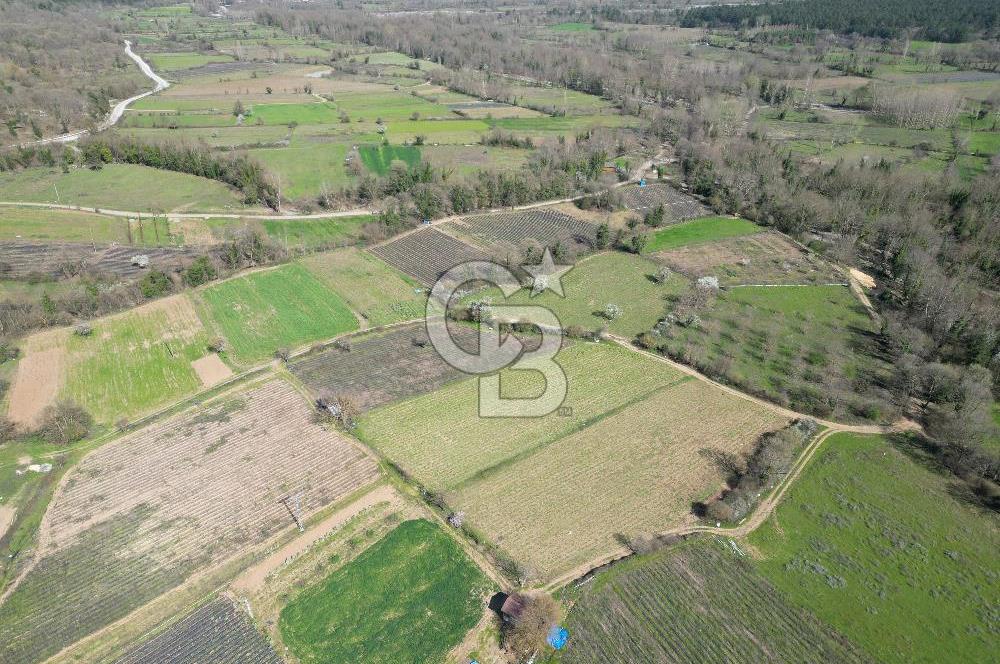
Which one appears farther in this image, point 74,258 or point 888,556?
point 74,258

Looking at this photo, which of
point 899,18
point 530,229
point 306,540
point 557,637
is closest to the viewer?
point 557,637

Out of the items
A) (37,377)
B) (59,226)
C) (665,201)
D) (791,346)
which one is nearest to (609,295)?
(791,346)

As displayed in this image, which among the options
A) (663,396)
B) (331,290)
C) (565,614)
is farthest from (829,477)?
(331,290)

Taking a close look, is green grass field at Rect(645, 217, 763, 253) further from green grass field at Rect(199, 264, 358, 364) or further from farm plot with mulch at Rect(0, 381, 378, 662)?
farm plot with mulch at Rect(0, 381, 378, 662)

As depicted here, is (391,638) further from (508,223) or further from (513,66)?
(513,66)

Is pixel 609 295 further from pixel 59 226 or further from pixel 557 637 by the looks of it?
pixel 59 226

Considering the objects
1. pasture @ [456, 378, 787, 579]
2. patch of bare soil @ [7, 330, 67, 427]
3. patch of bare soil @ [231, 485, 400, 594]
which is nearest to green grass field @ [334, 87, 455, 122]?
patch of bare soil @ [7, 330, 67, 427]

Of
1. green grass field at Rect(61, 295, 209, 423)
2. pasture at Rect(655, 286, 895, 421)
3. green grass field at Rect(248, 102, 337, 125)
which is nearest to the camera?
green grass field at Rect(61, 295, 209, 423)
